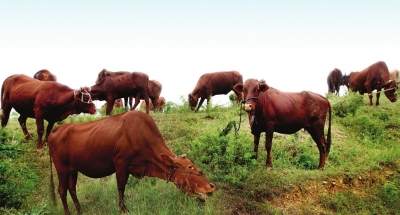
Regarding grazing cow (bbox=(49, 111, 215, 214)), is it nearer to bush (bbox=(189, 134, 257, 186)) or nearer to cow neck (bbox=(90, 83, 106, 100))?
bush (bbox=(189, 134, 257, 186))

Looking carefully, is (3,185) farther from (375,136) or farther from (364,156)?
(375,136)

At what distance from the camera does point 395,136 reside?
554 inches

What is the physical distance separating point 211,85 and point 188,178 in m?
12.0

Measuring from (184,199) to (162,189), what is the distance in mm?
788

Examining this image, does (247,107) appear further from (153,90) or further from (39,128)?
(153,90)

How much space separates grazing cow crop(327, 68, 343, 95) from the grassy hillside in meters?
15.0

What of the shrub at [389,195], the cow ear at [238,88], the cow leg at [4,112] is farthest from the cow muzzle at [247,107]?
the cow leg at [4,112]

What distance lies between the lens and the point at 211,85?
19.0 metres

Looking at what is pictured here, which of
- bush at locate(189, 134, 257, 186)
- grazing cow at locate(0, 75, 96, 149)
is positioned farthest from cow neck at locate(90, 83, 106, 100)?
bush at locate(189, 134, 257, 186)

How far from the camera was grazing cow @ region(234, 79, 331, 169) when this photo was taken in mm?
9766

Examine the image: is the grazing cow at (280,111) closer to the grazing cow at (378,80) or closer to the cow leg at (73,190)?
the cow leg at (73,190)

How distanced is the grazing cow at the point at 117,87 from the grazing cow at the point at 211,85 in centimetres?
401

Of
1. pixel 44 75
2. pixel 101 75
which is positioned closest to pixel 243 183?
pixel 101 75

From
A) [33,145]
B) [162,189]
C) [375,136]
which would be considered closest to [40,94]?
[33,145]
